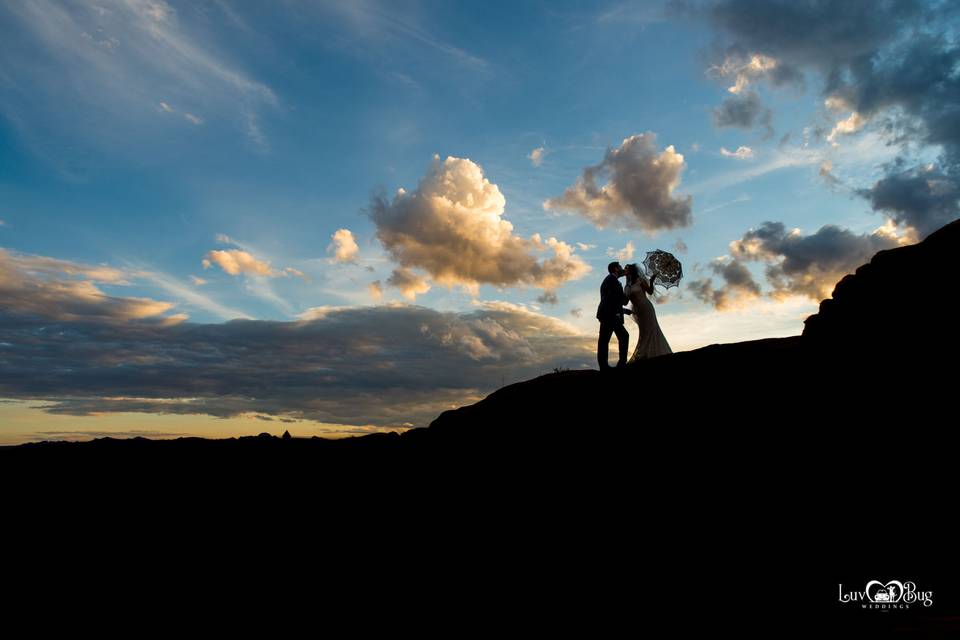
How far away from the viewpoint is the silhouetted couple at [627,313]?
48.5 feet

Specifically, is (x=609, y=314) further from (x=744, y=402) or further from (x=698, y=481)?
(x=698, y=481)

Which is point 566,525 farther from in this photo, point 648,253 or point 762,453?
point 648,253

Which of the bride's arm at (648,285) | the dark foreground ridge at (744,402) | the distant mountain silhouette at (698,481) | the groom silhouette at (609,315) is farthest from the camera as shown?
the bride's arm at (648,285)

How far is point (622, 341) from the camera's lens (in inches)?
593

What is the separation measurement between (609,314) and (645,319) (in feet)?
6.69

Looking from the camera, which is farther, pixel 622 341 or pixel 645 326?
pixel 645 326

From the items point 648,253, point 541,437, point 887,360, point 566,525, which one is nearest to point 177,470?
point 541,437

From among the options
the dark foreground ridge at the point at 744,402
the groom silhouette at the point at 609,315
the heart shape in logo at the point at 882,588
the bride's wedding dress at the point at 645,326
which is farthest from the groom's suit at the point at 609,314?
the heart shape in logo at the point at 882,588

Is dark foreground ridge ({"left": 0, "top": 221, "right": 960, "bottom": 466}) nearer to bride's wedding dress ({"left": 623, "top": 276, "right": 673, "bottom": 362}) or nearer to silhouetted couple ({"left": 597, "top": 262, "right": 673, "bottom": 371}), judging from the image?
silhouetted couple ({"left": 597, "top": 262, "right": 673, "bottom": 371})

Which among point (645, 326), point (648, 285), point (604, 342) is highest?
point (648, 285)

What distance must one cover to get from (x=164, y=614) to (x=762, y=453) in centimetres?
1049

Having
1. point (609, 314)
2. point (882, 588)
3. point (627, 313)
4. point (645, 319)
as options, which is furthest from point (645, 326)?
point (882, 588)

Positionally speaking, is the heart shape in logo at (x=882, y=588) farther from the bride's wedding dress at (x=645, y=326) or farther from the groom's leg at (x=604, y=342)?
the bride's wedding dress at (x=645, y=326)

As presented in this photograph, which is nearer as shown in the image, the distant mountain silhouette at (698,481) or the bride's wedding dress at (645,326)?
the distant mountain silhouette at (698,481)
